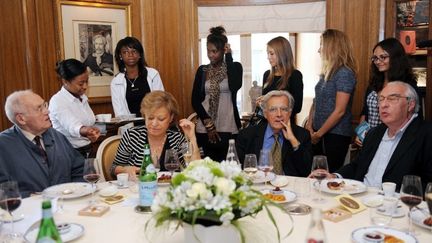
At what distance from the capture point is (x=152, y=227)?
1550 mm

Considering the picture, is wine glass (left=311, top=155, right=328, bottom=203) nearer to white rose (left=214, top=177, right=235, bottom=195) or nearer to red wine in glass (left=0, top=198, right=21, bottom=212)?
white rose (left=214, top=177, right=235, bottom=195)

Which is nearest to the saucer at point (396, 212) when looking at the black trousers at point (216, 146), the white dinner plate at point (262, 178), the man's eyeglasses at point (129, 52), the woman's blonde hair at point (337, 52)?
the white dinner plate at point (262, 178)

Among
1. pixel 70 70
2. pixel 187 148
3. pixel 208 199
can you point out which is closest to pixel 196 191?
pixel 208 199

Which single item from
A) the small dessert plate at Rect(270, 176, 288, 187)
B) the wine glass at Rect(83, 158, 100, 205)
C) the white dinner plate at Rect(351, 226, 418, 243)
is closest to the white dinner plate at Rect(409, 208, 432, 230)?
the white dinner plate at Rect(351, 226, 418, 243)

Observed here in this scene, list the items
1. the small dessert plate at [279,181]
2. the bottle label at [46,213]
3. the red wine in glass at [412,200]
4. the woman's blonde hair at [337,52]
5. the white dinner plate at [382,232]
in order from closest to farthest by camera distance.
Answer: the bottle label at [46,213]
the white dinner plate at [382,232]
the red wine in glass at [412,200]
the small dessert plate at [279,181]
the woman's blonde hair at [337,52]

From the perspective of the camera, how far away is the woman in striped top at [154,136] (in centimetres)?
269

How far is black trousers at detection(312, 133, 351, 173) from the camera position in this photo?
3451 mm

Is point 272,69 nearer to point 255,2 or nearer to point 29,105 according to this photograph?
point 255,2

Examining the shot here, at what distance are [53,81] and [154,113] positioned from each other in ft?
6.24

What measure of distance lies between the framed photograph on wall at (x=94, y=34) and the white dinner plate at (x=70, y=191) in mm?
2329

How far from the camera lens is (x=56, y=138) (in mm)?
2637

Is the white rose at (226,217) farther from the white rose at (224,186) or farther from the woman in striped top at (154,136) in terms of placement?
the woman in striped top at (154,136)

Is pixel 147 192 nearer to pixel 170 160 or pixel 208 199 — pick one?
pixel 170 160

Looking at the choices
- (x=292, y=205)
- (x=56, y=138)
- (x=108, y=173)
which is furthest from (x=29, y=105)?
(x=292, y=205)
